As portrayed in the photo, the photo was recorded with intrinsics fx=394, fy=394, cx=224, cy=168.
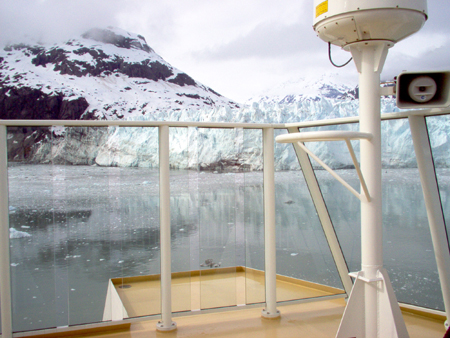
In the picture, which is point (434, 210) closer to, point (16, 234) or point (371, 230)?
point (371, 230)

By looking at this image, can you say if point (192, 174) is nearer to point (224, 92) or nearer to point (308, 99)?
point (308, 99)

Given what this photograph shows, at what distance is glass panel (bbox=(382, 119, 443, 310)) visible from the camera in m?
2.50

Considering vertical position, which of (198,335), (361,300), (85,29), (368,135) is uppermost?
(85,29)

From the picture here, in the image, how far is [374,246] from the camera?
1853mm

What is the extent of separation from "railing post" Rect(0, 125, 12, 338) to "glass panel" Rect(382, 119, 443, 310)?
227cm

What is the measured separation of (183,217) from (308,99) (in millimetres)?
30005

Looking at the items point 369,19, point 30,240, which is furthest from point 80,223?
point 369,19

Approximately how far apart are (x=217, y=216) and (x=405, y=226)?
1.27 metres

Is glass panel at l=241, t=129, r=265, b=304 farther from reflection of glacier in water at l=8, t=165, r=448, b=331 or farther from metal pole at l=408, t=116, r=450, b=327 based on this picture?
metal pole at l=408, t=116, r=450, b=327

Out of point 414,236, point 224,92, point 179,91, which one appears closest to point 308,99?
point 224,92

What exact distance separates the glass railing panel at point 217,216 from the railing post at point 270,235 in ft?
0.69

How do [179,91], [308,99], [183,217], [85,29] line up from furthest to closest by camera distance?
[85,29] < [179,91] < [308,99] < [183,217]

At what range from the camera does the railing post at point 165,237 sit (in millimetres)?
2365

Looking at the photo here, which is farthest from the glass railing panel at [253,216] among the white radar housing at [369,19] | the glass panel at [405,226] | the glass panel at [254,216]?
the white radar housing at [369,19]
